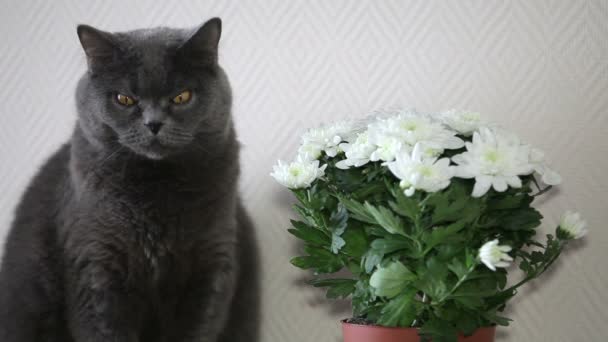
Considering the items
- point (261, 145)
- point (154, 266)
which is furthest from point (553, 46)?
point (154, 266)

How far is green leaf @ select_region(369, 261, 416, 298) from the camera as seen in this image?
0.84 m

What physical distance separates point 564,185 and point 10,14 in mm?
1281

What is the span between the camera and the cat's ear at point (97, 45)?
1.00m

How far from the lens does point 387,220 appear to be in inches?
33.0

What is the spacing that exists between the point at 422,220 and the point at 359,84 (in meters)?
0.53

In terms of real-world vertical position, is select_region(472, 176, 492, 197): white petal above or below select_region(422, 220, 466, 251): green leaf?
above

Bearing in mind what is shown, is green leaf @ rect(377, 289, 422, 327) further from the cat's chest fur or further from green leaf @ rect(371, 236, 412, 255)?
the cat's chest fur

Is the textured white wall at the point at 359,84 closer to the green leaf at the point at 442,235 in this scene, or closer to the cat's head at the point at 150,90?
the cat's head at the point at 150,90

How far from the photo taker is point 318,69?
1.33 metres

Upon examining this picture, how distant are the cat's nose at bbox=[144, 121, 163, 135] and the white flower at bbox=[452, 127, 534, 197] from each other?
1.52 ft

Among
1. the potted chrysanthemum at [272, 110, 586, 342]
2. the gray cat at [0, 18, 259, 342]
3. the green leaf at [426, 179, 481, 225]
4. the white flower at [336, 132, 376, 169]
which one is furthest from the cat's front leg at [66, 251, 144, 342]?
the green leaf at [426, 179, 481, 225]

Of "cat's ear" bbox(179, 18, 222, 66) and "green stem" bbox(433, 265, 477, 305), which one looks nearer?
"green stem" bbox(433, 265, 477, 305)

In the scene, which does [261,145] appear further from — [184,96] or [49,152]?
[49,152]

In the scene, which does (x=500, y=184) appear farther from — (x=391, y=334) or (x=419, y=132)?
(x=391, y=334)
